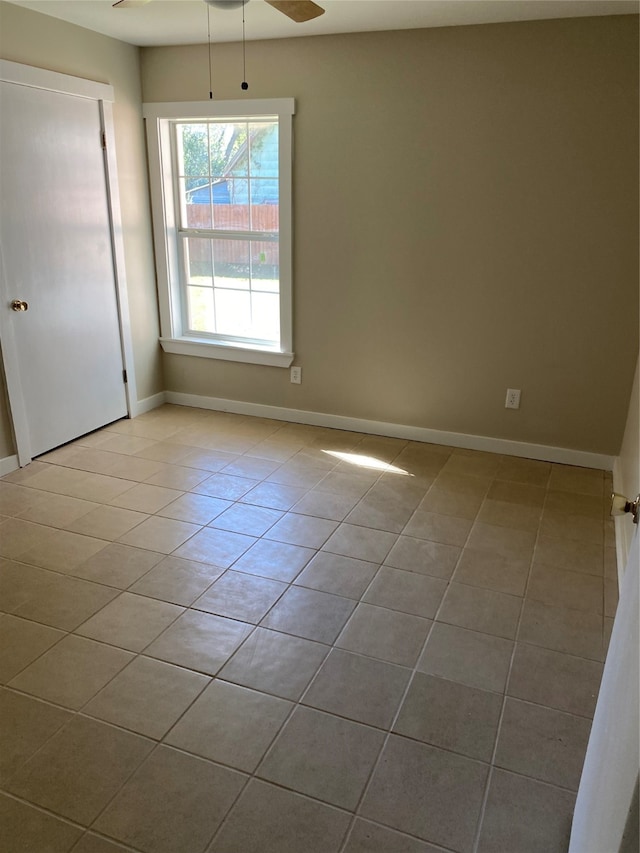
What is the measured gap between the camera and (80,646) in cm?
209

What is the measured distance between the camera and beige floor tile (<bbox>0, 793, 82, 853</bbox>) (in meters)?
1.45

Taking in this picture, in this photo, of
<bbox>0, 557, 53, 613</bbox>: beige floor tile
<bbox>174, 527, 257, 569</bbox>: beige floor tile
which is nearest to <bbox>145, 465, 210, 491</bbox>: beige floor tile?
<bbox>174, 527, 257, 569</bbox>: beige floor tile

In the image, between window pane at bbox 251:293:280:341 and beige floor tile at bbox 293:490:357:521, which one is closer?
beige floor tile at bbox 293:490:357:521

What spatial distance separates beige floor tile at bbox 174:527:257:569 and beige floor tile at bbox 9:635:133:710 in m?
0.60

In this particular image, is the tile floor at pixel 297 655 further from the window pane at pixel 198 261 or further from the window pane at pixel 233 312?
the window pane at pixel 198 261

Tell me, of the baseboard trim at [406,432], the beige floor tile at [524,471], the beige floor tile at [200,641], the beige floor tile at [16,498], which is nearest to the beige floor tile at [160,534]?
the beige floor tile at [200,641]

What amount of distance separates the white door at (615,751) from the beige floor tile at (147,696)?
1104 millimetres

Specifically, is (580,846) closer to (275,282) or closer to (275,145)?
(275,282)

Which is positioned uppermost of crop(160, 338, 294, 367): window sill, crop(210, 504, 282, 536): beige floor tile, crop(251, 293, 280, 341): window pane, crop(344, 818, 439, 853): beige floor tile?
crop(251, 293, 280, 341): window pane

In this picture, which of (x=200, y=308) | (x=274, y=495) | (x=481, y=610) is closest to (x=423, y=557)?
(x=481, y=610)

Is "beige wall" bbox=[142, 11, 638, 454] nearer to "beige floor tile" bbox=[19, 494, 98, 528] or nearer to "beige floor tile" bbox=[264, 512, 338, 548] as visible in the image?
"beige floor tile" bbox=[264, 512, 338, 548]

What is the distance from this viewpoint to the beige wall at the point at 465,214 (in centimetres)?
312

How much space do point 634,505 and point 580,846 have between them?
0.70 metres

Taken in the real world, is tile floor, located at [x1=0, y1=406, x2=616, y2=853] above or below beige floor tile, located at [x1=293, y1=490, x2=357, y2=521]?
below
